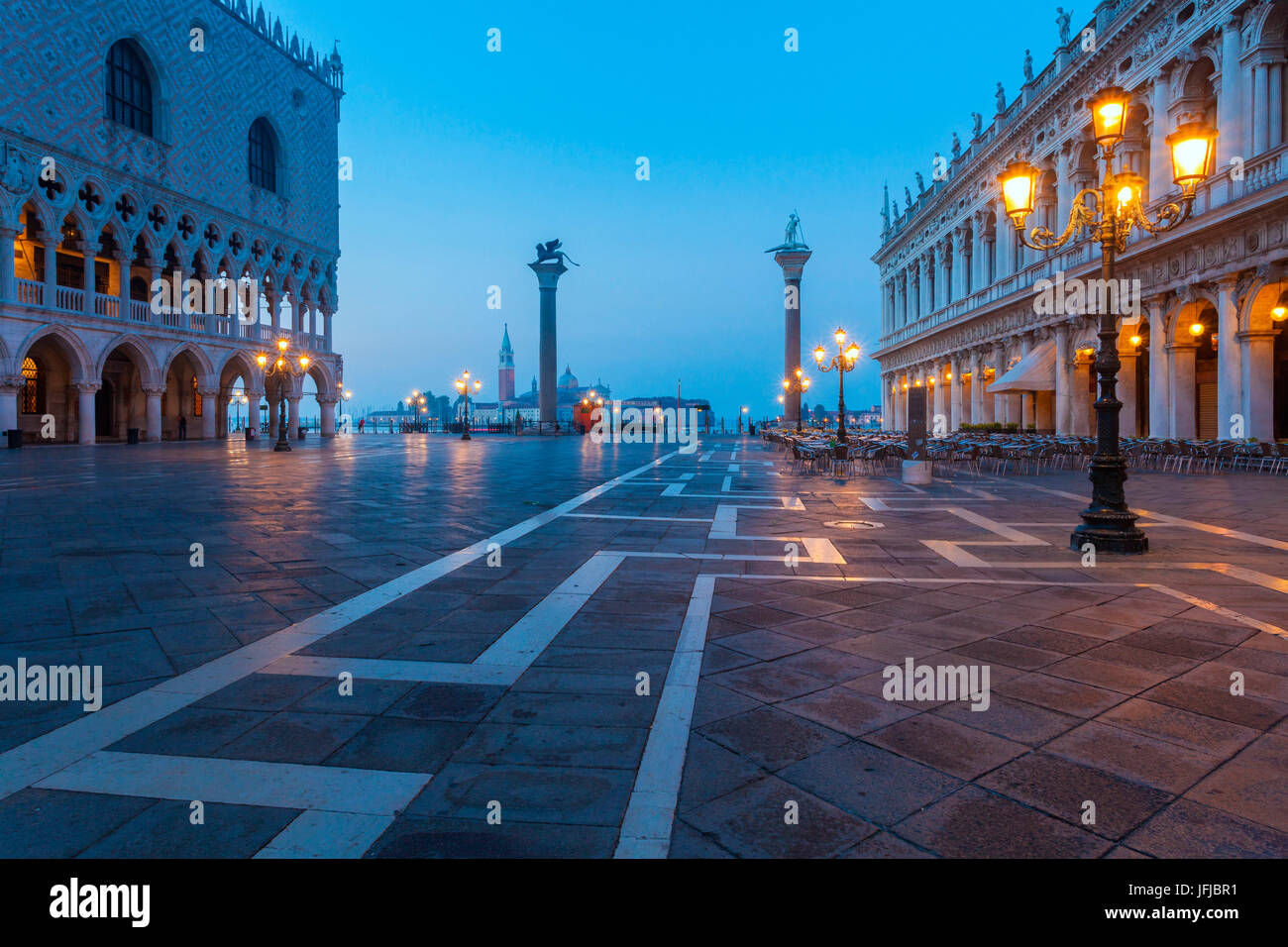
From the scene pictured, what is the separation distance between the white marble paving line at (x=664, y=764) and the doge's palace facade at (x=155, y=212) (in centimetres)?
2892

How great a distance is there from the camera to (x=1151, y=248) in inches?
786

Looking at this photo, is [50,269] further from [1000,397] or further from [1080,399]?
[1000,397]

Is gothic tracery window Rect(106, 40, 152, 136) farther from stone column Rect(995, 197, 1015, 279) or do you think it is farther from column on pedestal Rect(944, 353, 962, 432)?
column on pedestal Rect(944, 353, 962, 432)

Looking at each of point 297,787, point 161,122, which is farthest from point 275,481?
point 161,122

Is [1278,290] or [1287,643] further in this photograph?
[1278,290]

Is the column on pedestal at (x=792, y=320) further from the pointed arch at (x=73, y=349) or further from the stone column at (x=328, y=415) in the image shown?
the pointed arch at (x=73, y=349)

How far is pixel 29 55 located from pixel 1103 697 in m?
35.7

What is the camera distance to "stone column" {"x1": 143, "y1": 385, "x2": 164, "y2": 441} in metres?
31.9

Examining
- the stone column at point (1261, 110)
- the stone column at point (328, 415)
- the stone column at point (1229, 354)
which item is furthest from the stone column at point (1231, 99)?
the stone column at point (328, 415)

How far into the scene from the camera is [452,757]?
2.69m

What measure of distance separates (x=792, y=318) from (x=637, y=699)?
5050cm

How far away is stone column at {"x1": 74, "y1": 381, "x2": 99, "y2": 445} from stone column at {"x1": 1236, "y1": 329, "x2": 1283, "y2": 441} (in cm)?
3690

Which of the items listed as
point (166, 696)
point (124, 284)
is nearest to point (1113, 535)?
point (166, 696)
